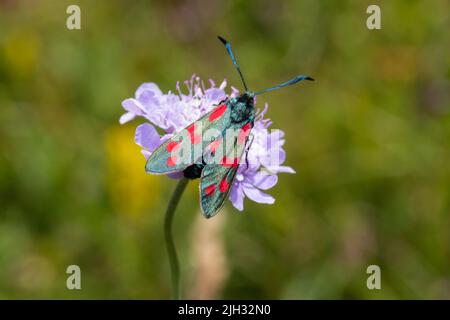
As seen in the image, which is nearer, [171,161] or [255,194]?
[171,161]

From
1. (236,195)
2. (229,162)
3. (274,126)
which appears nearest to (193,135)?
(229,162)

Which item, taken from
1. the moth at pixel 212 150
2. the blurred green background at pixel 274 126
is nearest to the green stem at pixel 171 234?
the moth at pixel 212 150

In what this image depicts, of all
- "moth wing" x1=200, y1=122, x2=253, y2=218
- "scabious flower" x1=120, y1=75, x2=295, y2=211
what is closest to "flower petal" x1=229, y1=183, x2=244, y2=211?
"scabious flower" x1=120, y1=75, x2=295, y2=211

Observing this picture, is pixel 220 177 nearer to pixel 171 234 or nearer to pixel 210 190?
pixel 210 190

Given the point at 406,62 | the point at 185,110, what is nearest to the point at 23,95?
the point at 185,110

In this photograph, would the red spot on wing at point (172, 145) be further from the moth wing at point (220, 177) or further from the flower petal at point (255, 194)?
the flower petal at point (255, 194)

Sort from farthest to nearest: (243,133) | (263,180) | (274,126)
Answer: (274,126)
(263,180)
(243,133)
